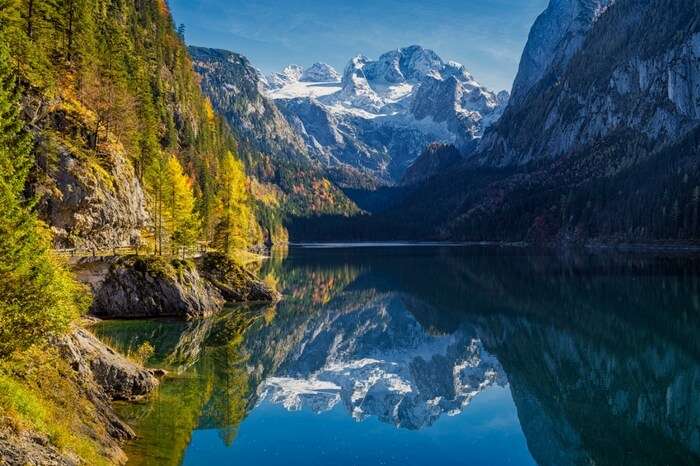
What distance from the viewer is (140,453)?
74.3 feet

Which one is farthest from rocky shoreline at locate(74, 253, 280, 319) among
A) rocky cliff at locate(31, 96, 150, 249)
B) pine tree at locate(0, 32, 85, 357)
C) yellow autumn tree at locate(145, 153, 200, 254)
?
pine tree at locate(0, 32, 85, 357)

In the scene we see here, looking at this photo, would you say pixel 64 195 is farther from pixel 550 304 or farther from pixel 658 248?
pixel 658 248

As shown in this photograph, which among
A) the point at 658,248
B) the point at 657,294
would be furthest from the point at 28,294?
the point at 658,248

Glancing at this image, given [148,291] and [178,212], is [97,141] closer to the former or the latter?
[178,212]

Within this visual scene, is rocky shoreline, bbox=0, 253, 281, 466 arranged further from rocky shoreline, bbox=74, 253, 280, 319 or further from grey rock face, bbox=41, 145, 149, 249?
grey rock face, bbox=41, 145, 149, 249

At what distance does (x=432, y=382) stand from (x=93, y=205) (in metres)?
41.6

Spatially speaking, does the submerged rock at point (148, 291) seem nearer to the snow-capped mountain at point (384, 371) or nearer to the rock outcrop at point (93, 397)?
the snow-capped mountain at point (384, 371)

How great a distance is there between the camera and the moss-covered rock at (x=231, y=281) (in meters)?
71.0

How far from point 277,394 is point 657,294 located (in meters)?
55.1

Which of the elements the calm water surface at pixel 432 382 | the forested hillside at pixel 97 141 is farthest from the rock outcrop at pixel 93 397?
the forested hillside at pixel 97 141

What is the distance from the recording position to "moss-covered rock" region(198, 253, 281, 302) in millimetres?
71000

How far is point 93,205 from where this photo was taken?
6172 cm

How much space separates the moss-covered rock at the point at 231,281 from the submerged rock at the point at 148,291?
9.06 m

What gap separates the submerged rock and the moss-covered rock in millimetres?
9062
